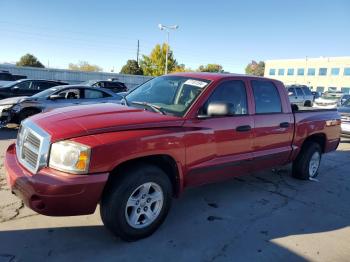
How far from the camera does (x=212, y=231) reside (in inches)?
152

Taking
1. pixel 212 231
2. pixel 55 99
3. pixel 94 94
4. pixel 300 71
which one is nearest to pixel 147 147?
pixel 212 231

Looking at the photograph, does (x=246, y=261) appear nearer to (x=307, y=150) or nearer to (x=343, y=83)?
(x=307, y=150)

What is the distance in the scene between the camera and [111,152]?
119 inches

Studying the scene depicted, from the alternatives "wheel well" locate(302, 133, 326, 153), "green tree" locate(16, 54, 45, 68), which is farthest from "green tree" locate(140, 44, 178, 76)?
"wheel well" locate(302, 133, 326, 153)

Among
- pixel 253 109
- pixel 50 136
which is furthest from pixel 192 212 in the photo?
pixel 50 136

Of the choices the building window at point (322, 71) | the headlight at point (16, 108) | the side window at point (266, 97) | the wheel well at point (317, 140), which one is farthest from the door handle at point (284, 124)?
the building window at point (322, 71)

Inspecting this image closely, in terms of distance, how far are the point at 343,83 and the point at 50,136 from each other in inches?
2777

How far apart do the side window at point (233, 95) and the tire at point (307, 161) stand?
2.08 m

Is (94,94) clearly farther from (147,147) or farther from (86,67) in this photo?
(86,67)

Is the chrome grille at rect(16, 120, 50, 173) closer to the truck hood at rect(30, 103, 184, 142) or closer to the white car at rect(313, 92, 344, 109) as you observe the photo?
the truck hood at rect(30, 103, 184, 142)

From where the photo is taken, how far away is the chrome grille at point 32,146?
10.0ft

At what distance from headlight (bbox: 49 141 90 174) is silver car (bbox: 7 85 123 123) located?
6294mm

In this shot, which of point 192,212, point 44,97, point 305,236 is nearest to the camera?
point 305,236

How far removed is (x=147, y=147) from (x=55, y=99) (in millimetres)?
7310
